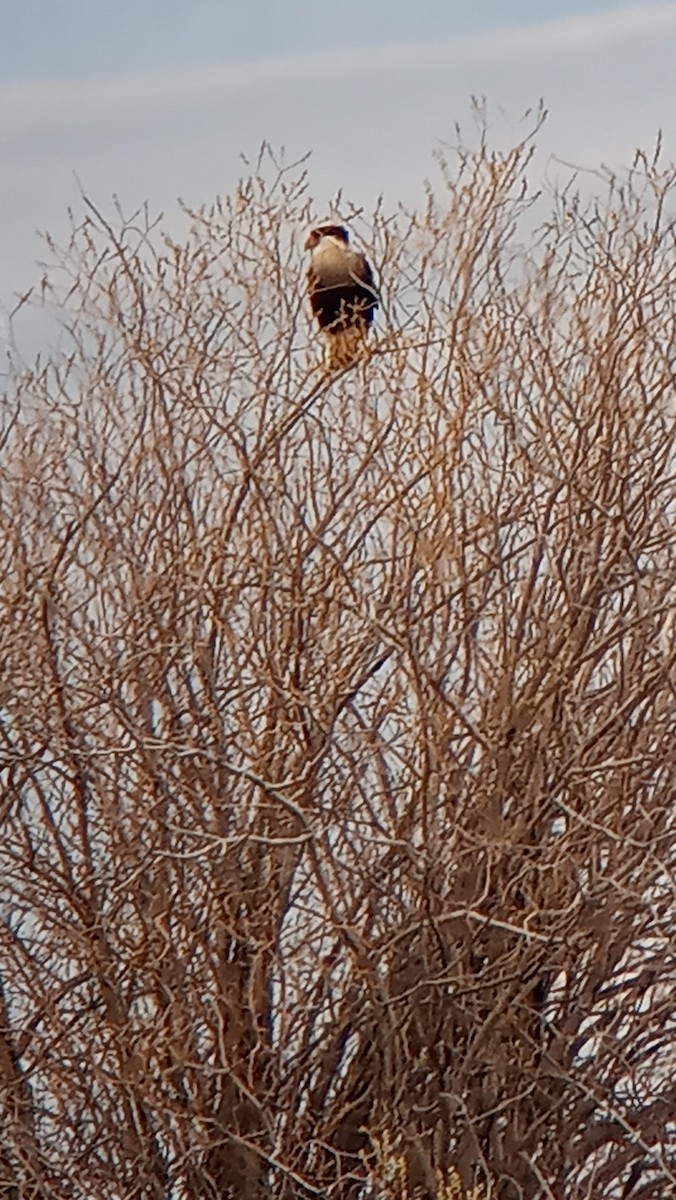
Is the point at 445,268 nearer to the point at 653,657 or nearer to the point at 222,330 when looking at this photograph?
the point at 222,330

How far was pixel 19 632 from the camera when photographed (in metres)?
7.82

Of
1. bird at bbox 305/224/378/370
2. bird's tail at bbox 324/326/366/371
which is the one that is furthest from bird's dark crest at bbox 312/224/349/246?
bird's tail at bbox 324/326/366/371

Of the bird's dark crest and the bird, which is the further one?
the bird's dark crest

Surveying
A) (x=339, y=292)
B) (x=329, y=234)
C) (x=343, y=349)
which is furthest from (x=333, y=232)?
(x=343, y=349)

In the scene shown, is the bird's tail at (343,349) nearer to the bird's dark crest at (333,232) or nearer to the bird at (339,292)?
the bird at (339,292)

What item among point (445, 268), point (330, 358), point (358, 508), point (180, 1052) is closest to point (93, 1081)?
point (180, 1052)

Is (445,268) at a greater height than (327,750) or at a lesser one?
greater

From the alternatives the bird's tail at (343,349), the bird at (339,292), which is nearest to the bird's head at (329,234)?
the bird at (339,292)

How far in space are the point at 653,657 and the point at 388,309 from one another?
69.3 inches

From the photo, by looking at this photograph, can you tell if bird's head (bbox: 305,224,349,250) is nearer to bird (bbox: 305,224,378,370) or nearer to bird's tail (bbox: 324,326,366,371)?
bird (bbox: 305,224,378,370)

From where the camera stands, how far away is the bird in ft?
25.7

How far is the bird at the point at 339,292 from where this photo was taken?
308 inches

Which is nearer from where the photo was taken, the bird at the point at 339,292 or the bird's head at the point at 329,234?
the bird at the point at 339,292

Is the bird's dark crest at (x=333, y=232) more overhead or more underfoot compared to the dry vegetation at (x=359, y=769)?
more overhead
